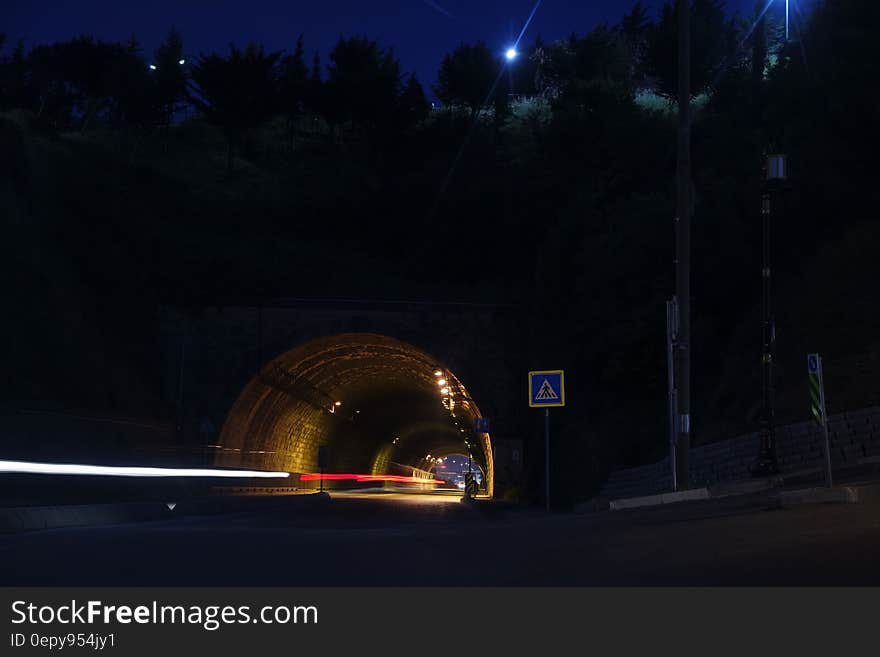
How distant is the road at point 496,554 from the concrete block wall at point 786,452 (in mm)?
5661

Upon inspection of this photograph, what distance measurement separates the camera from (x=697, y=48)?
48.2m

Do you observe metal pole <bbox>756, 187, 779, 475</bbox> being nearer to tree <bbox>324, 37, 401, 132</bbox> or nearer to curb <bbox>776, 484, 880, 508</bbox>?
curb <bbox>776, 484, 880, 508</bbox>

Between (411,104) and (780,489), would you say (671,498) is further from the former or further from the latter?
(411,104)

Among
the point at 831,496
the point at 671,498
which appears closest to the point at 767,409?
the point at 671,498

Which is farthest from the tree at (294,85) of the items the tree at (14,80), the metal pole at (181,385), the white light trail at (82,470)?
the white light trail at (82,470)

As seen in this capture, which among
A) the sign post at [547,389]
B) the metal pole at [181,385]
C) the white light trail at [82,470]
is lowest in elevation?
the white light trail at [82,470]

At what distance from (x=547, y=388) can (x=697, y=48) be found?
3234cm

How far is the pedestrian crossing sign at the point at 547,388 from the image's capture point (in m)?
21.0

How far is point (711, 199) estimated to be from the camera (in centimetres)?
3056

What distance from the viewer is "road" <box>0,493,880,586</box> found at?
7.48m

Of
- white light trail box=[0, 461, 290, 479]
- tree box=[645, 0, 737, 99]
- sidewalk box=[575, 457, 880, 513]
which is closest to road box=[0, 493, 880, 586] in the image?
sidewalk box=[575, 457, 880, 513]

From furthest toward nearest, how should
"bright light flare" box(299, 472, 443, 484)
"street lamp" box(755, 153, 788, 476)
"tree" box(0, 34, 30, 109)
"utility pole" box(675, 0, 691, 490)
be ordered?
1. "tree" box(0, 34, 30, 109)
2. "bright light flare" box(299, 472, 443, 484)
3. "utility pole" box(675, 0, 691, 490)
4. "street lamp" box(755, 153, 788, 476)

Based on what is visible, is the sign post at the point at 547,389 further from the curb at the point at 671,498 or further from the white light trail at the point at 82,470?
the white light trail at the point at 82,470

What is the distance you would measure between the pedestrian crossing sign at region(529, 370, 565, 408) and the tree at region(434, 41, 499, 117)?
133ft
